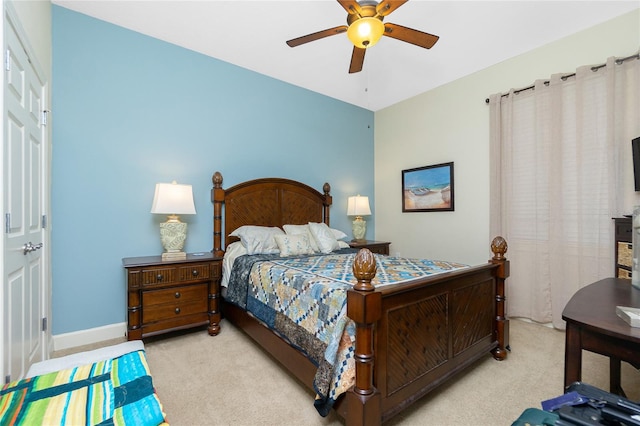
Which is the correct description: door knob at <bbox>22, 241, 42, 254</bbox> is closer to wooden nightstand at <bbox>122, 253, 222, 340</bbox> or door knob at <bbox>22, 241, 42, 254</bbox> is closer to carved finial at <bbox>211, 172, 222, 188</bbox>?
wooden nightstand at <bbox>122, 253, 222, 340</bbox>

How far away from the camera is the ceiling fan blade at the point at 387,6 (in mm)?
1816

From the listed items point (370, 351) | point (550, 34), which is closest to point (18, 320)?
point (370, 351)

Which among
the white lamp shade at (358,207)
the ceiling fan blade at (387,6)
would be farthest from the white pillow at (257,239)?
the ceiling fan blade at (387,6)

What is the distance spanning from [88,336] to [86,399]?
2168 mm

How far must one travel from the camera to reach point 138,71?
291 cm

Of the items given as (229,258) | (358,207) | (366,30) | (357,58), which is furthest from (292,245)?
(366,30)

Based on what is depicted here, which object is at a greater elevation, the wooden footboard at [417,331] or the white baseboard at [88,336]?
the wooden footboard at [417,331]

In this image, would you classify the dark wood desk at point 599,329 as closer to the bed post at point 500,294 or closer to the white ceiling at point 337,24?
the bed post at point 500,294

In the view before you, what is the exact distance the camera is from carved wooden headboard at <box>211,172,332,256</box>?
3.30m

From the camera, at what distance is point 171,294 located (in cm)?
262

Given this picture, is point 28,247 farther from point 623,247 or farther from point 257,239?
point 623,247

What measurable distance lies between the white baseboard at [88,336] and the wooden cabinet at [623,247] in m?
4.45

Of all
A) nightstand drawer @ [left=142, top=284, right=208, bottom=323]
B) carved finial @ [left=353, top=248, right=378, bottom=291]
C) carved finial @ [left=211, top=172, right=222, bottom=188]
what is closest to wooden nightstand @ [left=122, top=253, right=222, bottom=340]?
nightstand drawer @ [left=142, top=284, right=208, bottom=323]

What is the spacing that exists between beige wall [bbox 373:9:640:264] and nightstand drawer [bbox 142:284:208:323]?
2975 millimetres
